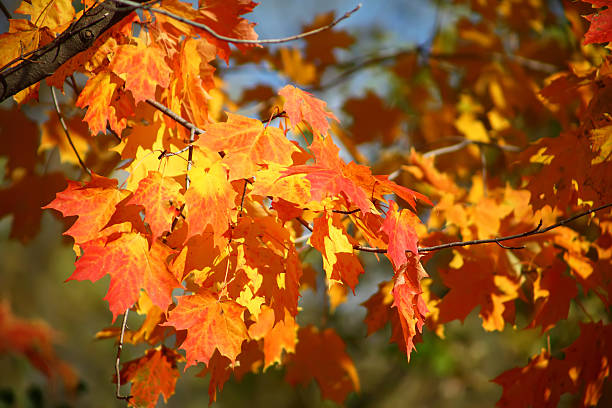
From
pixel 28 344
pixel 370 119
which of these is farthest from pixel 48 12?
pixel 28 344

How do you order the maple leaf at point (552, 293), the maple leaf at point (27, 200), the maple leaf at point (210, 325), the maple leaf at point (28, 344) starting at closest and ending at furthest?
1. the maple leaf at point (210, 325)
2. the maple leaf at point (552, 293)
3. the maple leaf at point (27, 200)
4. the maple leaf at point (28, 344)

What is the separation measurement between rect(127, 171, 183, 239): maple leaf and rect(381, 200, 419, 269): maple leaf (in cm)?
55

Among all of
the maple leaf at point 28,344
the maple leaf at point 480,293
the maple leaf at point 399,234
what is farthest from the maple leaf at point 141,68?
the maple leaf at point 28,344

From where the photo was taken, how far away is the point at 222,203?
1111 mm

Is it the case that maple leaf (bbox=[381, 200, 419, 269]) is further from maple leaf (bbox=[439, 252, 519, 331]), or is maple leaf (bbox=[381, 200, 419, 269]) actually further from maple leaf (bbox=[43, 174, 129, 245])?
maple leaf (bbox=[43, 174, 129, 245])

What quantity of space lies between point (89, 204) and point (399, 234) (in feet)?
2.77

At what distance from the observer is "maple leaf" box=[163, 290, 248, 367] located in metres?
1.13

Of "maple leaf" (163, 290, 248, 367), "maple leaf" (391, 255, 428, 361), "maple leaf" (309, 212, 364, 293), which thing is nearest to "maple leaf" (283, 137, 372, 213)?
"maple leaf" (309, 212, 364, 293)

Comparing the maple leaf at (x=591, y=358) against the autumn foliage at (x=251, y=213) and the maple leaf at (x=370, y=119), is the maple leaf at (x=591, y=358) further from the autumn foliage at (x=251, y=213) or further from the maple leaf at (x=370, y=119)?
the maple leaf at (x=370, y=119)

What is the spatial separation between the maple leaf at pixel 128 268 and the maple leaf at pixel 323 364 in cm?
115

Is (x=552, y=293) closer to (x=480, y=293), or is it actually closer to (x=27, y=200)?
(x=480, y=293)

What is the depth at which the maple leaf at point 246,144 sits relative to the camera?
3.70 ft

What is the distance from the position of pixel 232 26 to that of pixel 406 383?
7220mm

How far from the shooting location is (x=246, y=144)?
1.17 m
